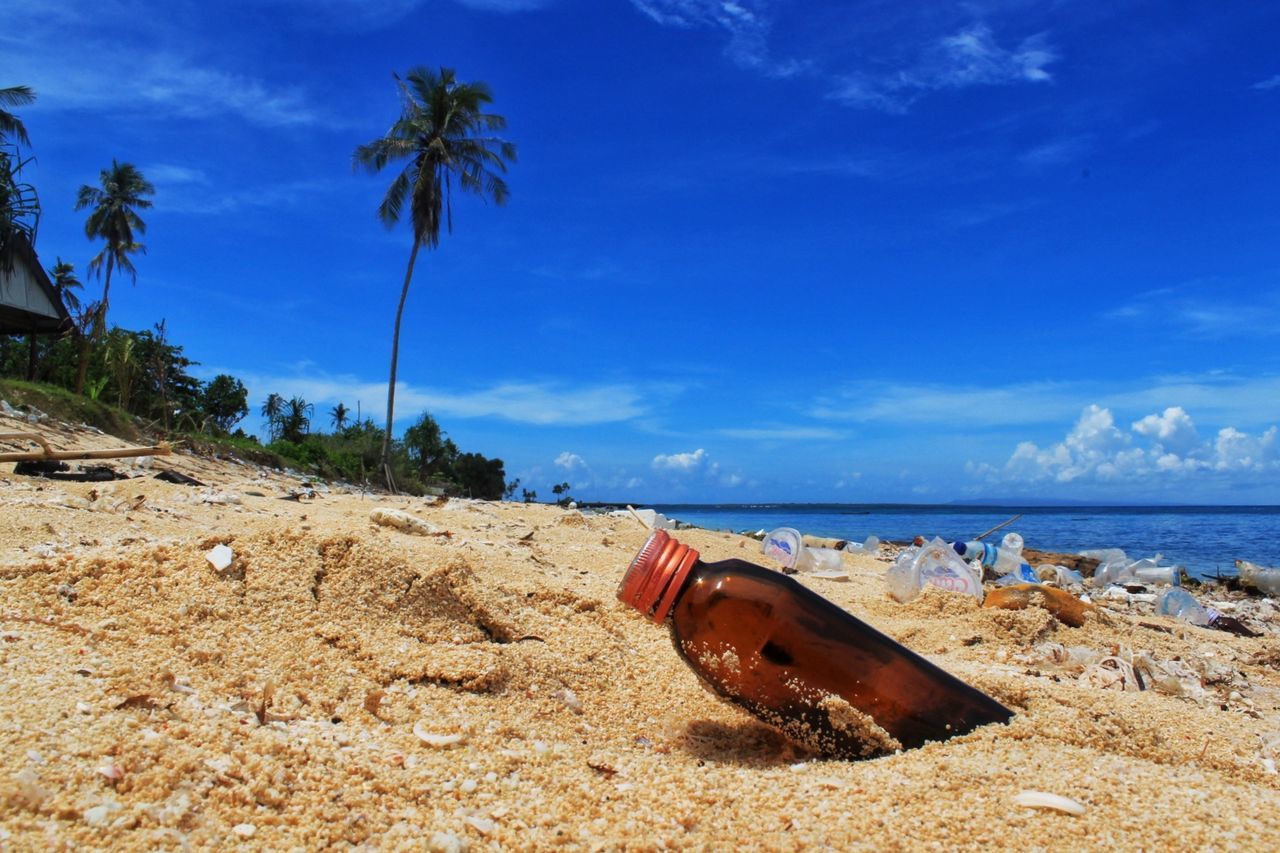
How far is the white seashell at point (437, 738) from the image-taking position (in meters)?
1.46

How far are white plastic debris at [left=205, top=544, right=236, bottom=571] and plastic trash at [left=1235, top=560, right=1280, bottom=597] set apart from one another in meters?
13.6

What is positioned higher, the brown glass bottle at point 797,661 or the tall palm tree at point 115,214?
the tall palm tree at point 115,214

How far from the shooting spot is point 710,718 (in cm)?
192

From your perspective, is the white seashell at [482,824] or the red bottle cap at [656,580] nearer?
the white seashell at [482,824]

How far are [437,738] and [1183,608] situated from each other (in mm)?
7303

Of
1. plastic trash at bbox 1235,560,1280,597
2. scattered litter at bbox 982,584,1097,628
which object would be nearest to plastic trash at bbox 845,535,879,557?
scattered litter at bbox 982,584,1097,628

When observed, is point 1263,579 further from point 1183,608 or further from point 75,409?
point 75,409

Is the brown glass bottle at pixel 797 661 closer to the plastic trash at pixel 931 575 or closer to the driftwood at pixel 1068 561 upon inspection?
the plastic trash at pixel 931 575

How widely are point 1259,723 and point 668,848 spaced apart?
6.61 ft

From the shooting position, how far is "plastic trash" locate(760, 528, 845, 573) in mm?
5938

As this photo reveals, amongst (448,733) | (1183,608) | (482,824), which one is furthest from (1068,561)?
(482,824)

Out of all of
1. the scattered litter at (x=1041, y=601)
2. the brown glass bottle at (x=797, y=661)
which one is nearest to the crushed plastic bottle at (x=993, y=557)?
the scattered litter at (x=1041, y=601)

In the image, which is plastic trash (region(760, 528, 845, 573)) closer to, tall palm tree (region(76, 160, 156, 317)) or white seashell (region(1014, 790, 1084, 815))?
white seashell (region(1014, 790, 1084, 815))

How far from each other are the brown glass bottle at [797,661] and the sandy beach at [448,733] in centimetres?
8
